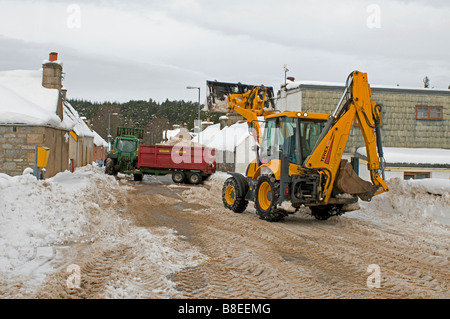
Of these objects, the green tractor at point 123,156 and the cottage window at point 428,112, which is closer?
the cottage window at point 428,112

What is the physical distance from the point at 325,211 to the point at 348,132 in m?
2.39

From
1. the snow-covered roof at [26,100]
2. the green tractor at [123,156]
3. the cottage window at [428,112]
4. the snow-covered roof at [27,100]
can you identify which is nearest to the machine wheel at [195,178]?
the green tractor at [123,156]

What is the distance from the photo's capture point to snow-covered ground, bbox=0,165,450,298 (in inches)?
223

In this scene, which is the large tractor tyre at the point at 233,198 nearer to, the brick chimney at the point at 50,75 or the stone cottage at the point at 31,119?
the stone cottage at the point at 31,119

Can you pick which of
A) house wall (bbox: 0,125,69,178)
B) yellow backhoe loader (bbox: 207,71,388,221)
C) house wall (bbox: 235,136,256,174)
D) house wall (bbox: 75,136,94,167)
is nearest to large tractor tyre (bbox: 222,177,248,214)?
yellow backhoe loader (bbox: 207,71,388,221)

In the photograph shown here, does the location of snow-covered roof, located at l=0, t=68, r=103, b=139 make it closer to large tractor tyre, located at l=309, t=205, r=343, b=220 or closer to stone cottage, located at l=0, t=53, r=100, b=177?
stone cottage, located at l=0, t=53, r=100, b=177

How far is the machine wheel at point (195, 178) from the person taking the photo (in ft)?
85.8

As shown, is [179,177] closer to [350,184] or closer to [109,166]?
[109,166]

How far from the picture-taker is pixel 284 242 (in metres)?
8.12

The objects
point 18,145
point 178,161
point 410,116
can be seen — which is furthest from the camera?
point 178,161

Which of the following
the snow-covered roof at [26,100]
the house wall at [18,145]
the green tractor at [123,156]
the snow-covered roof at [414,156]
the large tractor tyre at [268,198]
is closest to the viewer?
the large tractor tyre at [268,198]

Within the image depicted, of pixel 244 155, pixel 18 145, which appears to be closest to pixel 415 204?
pixel 18 145

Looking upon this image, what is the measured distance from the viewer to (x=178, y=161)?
26266mm

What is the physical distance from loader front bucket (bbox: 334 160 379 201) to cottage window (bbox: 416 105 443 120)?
49.9ft
